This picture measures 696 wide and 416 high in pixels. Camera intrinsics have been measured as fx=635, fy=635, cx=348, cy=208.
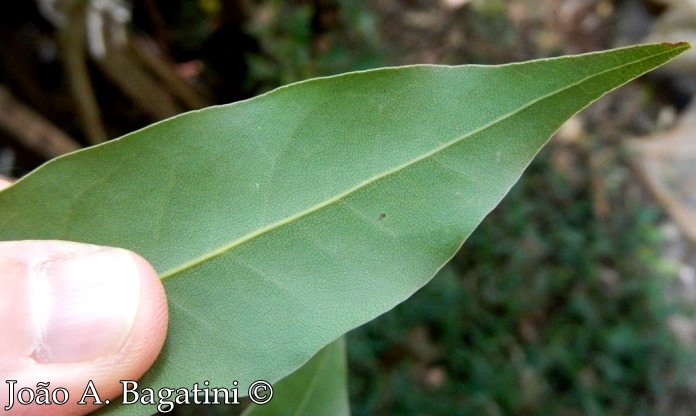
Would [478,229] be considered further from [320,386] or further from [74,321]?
[74,321]

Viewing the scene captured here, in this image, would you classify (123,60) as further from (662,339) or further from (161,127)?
(662,339)

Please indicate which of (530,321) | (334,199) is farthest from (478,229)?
(334,199)

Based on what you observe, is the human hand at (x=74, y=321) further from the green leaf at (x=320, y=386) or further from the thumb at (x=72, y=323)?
the green leaf at (x=320, y=386)

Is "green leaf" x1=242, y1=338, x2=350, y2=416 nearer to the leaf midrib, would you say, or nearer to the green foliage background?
the leaf midrib

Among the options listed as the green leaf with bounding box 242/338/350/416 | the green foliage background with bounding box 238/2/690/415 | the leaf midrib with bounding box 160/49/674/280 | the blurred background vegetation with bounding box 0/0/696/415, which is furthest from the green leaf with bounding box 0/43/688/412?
the green foliage background with bounding box 238/2/690/415

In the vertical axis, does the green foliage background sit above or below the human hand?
below

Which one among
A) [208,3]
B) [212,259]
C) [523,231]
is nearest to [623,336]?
[523,231]
